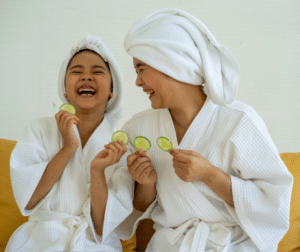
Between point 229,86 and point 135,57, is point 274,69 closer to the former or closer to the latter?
point 229,86

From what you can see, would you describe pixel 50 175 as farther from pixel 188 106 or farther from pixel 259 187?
pixel 259 187

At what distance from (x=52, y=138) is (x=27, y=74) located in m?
1.09

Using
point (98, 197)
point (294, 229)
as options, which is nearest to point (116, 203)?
point (98, 197)

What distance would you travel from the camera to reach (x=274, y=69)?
235 cm

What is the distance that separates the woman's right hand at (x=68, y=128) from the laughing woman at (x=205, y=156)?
0.29 meters

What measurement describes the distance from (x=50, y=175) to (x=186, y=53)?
784 mm

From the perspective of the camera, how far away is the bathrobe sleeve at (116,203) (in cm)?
137

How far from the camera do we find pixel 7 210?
1.77m

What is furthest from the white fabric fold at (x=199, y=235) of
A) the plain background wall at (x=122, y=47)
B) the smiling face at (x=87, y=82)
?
the plain background wall at (x=122, y=47)

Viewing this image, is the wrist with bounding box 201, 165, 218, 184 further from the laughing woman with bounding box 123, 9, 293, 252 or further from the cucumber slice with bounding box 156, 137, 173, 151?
the cucumber slice with bounding box 156, 137, 173, 151

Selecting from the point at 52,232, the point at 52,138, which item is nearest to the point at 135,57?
the point at 52,138

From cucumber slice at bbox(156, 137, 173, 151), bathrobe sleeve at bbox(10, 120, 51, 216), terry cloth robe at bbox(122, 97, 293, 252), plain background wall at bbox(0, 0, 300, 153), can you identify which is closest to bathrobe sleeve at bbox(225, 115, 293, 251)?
terry cloth robe at bbox(122, 97, 293, 252)

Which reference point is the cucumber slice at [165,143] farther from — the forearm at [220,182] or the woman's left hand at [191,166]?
the forearm at [220,182]

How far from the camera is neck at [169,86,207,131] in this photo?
54.9 inches
